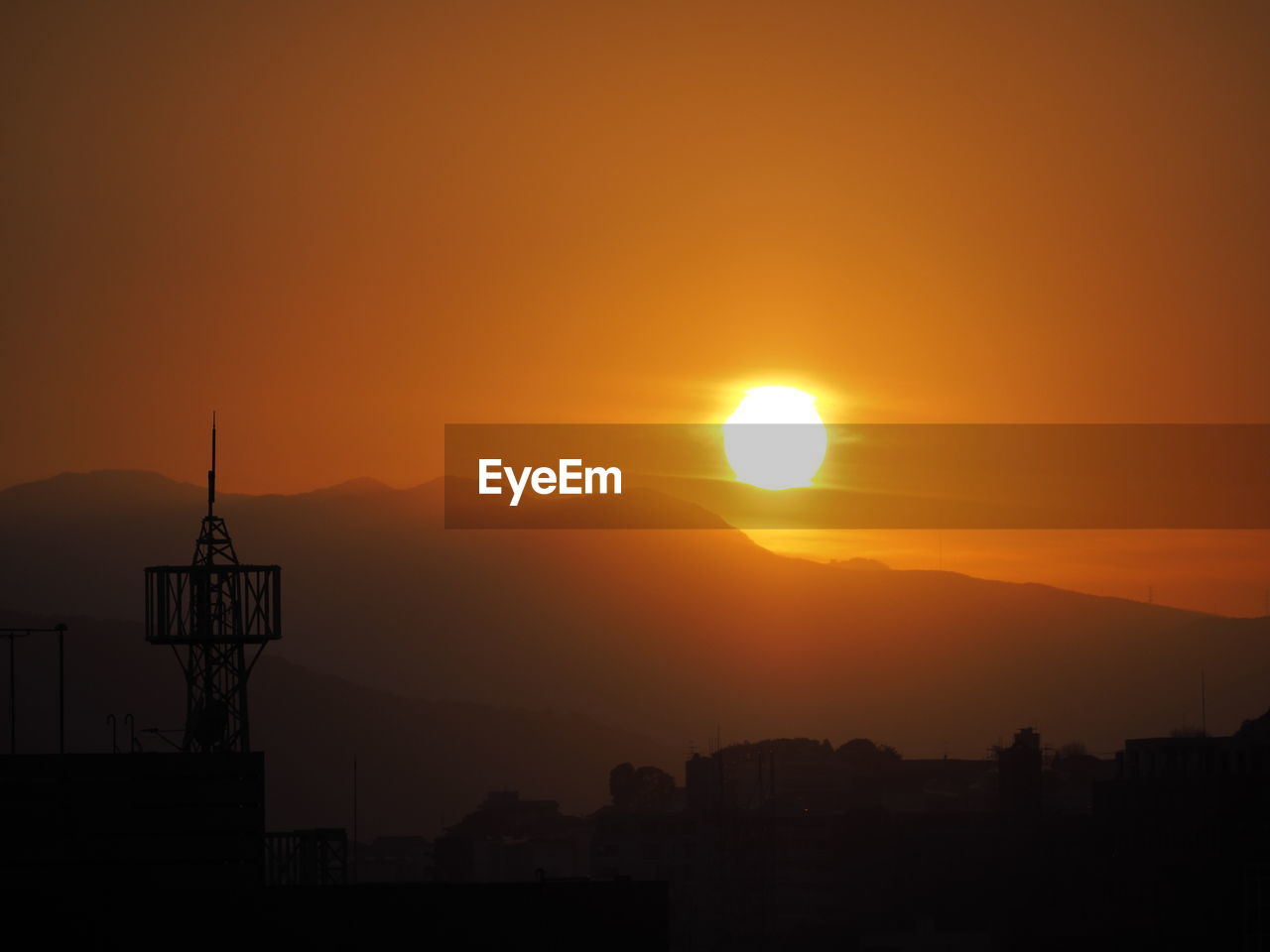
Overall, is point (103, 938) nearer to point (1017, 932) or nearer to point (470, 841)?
point (1017, 932)

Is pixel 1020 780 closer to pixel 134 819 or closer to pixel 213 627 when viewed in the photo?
pixel 213 627

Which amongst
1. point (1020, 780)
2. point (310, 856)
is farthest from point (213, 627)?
point (1020, 780)

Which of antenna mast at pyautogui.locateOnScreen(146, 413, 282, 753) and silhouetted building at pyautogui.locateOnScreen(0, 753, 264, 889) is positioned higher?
antenna mast at pyautogui.locateOnScreen(146, 413, 282, 753)

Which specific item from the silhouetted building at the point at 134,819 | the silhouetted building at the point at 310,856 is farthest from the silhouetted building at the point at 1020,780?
the silhouetted building at the point at 134,819

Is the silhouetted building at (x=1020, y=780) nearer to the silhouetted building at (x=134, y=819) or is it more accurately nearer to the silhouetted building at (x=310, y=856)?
the silhouetted building at (x=310, y=856)

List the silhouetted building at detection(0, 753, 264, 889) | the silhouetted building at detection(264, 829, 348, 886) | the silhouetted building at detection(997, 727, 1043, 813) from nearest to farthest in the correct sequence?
the silhouetted building at detection(0, 753, 264, 889) → the silhouetted building at detection(264, 829, 348, 886) → the silhouetted building at detection(997, 727, 1043, 813)

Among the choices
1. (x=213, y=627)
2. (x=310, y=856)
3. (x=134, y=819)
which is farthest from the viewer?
(x=310, y=856)

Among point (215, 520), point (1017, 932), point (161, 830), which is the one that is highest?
point (215, 520)

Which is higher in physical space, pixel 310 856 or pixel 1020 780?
pixel 1020 780

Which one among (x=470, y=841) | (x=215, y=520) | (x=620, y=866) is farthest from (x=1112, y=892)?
(x=215, y=520)

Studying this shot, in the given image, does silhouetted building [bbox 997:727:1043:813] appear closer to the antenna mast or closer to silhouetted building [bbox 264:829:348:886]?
silhouetted building [bbox 264:829:348:886]

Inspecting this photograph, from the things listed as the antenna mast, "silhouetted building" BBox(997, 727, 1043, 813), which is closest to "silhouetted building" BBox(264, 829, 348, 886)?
the antenna mast
